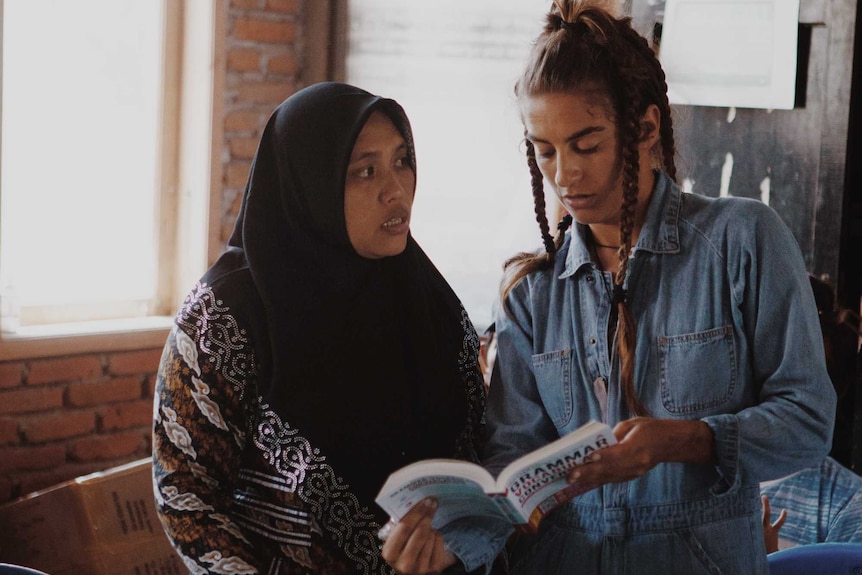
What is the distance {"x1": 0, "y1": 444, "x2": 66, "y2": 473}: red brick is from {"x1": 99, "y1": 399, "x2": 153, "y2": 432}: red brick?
0.15 m

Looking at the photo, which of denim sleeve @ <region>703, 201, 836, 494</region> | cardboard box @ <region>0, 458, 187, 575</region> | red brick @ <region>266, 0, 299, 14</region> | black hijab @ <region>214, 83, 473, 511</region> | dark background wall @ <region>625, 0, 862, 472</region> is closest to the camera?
denim sleeve @ <region>703, 201, 836, 494</region>

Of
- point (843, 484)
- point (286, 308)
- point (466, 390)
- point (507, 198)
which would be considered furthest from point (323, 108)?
point (507, 198)

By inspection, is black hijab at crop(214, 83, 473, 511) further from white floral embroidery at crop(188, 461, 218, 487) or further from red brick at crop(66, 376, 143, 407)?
red brick at crop(66, 376, 143, 407)

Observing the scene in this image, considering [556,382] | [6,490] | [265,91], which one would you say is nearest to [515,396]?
[556,382]

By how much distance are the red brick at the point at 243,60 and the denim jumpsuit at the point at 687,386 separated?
2.27 m

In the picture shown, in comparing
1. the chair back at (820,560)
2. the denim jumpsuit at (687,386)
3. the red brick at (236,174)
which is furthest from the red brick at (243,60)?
the chair back at (820,560)

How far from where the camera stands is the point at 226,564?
144 cm

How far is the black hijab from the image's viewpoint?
1552mm

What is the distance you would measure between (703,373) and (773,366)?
0.09 meters

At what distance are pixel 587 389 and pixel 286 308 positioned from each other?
0.46m

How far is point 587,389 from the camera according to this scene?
4.77ft

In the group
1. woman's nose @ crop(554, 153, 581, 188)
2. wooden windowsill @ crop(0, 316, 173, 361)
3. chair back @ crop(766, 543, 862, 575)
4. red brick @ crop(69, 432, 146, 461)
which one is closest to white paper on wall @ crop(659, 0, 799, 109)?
chair back @ crop(766, 543, 862, 575)

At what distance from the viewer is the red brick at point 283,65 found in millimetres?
3639

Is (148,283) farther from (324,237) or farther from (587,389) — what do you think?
(587,389)
